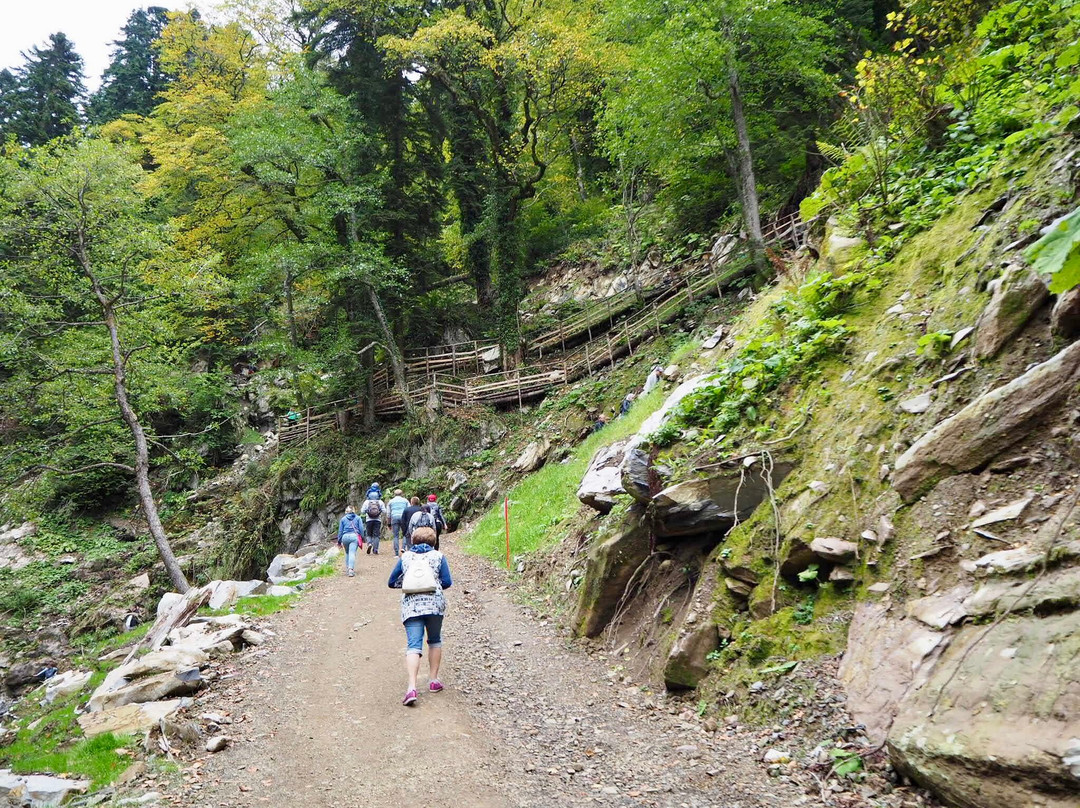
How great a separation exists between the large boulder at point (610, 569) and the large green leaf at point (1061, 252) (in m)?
5.16

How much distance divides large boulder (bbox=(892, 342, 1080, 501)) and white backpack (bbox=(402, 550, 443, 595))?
433 centimetres

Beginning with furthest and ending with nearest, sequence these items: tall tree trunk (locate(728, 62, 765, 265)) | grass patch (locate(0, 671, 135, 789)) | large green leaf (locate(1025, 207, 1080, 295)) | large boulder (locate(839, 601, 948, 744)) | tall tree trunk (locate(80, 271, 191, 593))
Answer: tall tree trunk (locate(728, 62, 765, 265)), tall tree trunk (locate(80, 271, 191, 593)), grass patch (locate(0, 671, 135, 789)), large boulder (locate(839, 601, 948, 744)), large green leaf (locate(1025, 207, 1080, 295))

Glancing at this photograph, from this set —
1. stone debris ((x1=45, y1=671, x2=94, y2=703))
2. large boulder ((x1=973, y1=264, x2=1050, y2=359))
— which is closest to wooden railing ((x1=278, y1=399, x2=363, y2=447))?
stone debris ((x1=45, y1=671, x2=94, y2=703))

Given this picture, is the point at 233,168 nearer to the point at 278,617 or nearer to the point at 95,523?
the point at 95,523

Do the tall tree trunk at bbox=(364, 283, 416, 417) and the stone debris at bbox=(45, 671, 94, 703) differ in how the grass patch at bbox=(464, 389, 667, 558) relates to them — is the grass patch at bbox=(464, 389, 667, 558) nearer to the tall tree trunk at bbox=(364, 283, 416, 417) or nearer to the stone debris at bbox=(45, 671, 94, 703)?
the tall tree trunk at bbox=(364, 283, 416, 417)

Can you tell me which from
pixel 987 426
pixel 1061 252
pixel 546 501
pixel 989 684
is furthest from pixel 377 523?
pixel 1061 252

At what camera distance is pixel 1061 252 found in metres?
1.93

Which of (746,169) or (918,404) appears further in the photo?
(746,169)

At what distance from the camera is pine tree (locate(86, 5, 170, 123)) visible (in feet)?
135

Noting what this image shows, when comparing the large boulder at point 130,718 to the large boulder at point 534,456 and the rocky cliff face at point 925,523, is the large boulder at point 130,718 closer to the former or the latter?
the rocky cliff face at point 925,523

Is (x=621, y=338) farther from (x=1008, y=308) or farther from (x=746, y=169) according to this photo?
(x=1008, y=308)

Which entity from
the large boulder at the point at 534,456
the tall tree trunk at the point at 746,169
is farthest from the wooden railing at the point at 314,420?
the tall tree trunk at the point at 746,169

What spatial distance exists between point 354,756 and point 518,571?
263 inches

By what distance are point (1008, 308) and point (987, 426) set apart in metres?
1.00
